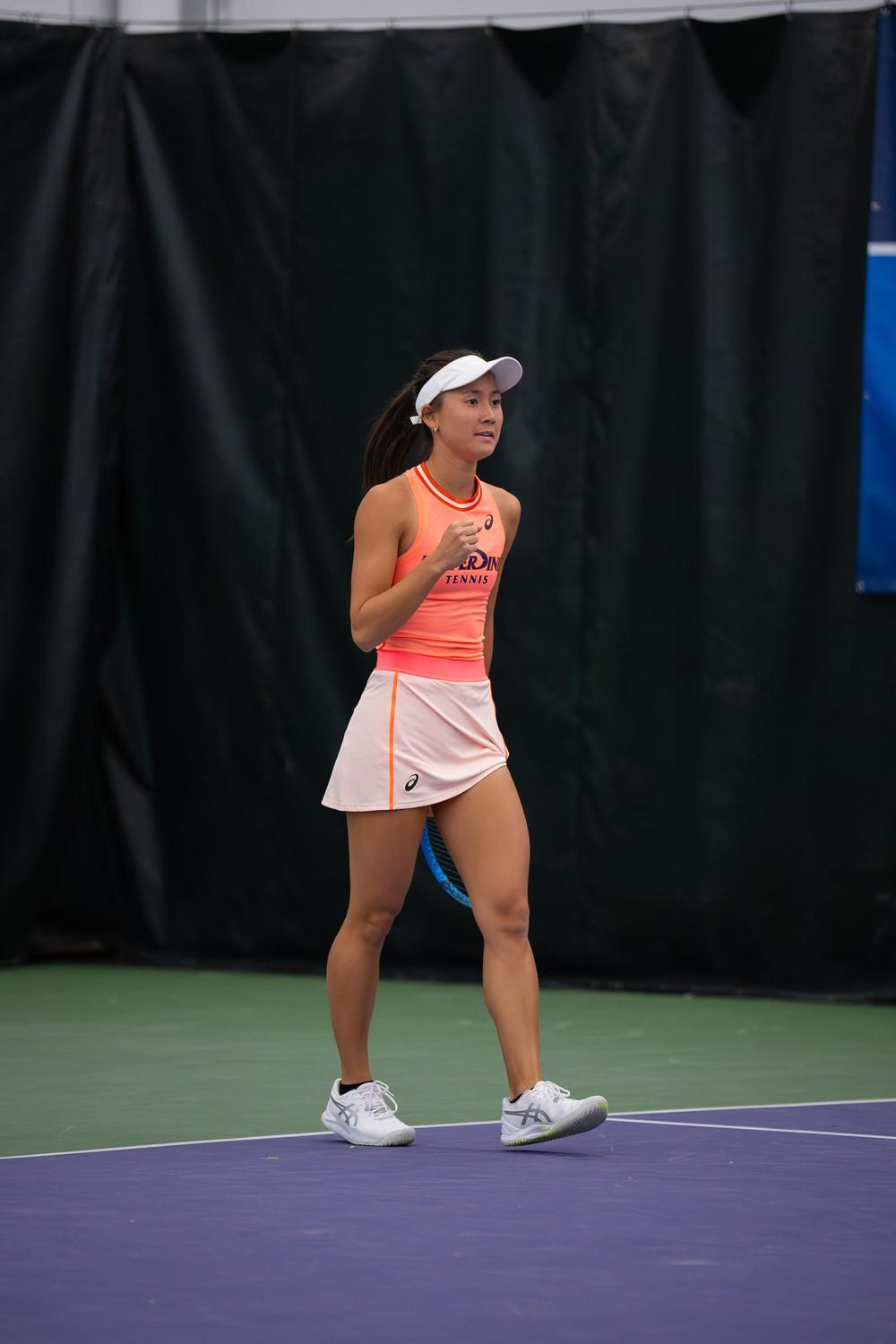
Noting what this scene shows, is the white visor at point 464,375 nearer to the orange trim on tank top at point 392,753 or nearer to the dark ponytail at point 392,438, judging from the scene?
the dark ponytail at point 392,438

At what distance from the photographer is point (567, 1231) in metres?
3.69

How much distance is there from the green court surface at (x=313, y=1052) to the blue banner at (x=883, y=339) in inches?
60.4

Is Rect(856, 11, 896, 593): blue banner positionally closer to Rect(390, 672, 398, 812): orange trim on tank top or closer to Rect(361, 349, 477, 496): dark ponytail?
Rect(361, 349, 477, 496): dark ponytail

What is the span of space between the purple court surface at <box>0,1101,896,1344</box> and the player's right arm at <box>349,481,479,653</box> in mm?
1032

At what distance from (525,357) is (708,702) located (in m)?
1.31

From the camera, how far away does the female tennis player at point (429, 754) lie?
180 inches

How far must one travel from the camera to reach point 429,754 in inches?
183

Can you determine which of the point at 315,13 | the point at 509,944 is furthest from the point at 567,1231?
the point at 315,13

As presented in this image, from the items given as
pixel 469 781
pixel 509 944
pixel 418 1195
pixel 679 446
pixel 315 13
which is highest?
pixel 315 13

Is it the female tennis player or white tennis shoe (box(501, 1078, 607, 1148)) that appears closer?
white tennis shoe (box(501, 1078, 607, 1148))

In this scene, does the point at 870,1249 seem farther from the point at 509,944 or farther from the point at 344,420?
the point at 344,420

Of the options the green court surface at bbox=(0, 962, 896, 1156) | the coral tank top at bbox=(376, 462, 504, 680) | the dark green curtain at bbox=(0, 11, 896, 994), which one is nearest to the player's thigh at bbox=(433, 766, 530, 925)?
the coral tank top at bbox=(376, 462, 504, 680)

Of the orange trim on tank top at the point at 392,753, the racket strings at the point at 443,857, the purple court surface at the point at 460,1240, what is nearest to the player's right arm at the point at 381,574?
the orange trim on tank top at the point at 392,753

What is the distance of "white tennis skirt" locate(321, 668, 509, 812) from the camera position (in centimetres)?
462
